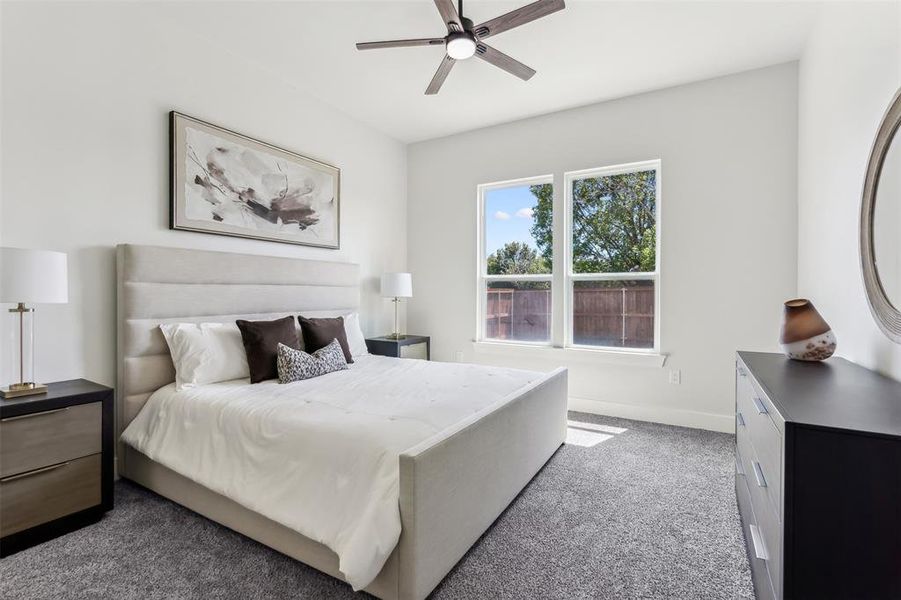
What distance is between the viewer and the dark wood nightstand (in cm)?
181

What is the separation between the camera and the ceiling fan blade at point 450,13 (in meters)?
2.05

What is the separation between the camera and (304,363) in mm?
2652

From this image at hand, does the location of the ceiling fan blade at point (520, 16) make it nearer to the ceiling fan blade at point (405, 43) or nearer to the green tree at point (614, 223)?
the ceiling fan blade at point (405, 43)

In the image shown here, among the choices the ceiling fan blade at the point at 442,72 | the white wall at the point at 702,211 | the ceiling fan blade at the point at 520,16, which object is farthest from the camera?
the white wall at the point at 702,211

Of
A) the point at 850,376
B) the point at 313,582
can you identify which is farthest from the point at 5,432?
the point at 850,376

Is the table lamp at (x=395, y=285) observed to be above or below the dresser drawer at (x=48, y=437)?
above

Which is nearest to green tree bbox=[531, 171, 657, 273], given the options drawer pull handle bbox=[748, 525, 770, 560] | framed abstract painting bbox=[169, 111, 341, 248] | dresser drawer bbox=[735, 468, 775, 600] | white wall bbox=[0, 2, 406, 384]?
dresser drawer bbox=[735, 468, 775, 600]

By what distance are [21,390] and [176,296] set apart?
872 mm

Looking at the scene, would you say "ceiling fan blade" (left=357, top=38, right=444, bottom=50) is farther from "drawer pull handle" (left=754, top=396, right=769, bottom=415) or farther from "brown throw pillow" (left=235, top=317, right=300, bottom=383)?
"drawer pull handle" (left=754, top=396, right=769, bottom=415)

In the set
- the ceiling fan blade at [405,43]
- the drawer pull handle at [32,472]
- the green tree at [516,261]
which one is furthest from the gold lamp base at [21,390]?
the green tree at [516,261]

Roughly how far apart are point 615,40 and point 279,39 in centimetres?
238

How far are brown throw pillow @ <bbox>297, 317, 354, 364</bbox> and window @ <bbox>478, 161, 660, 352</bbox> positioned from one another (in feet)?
5.91

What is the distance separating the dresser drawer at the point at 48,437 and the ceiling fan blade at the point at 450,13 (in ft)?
8.78

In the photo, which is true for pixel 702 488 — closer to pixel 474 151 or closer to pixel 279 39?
pixel 474 151
